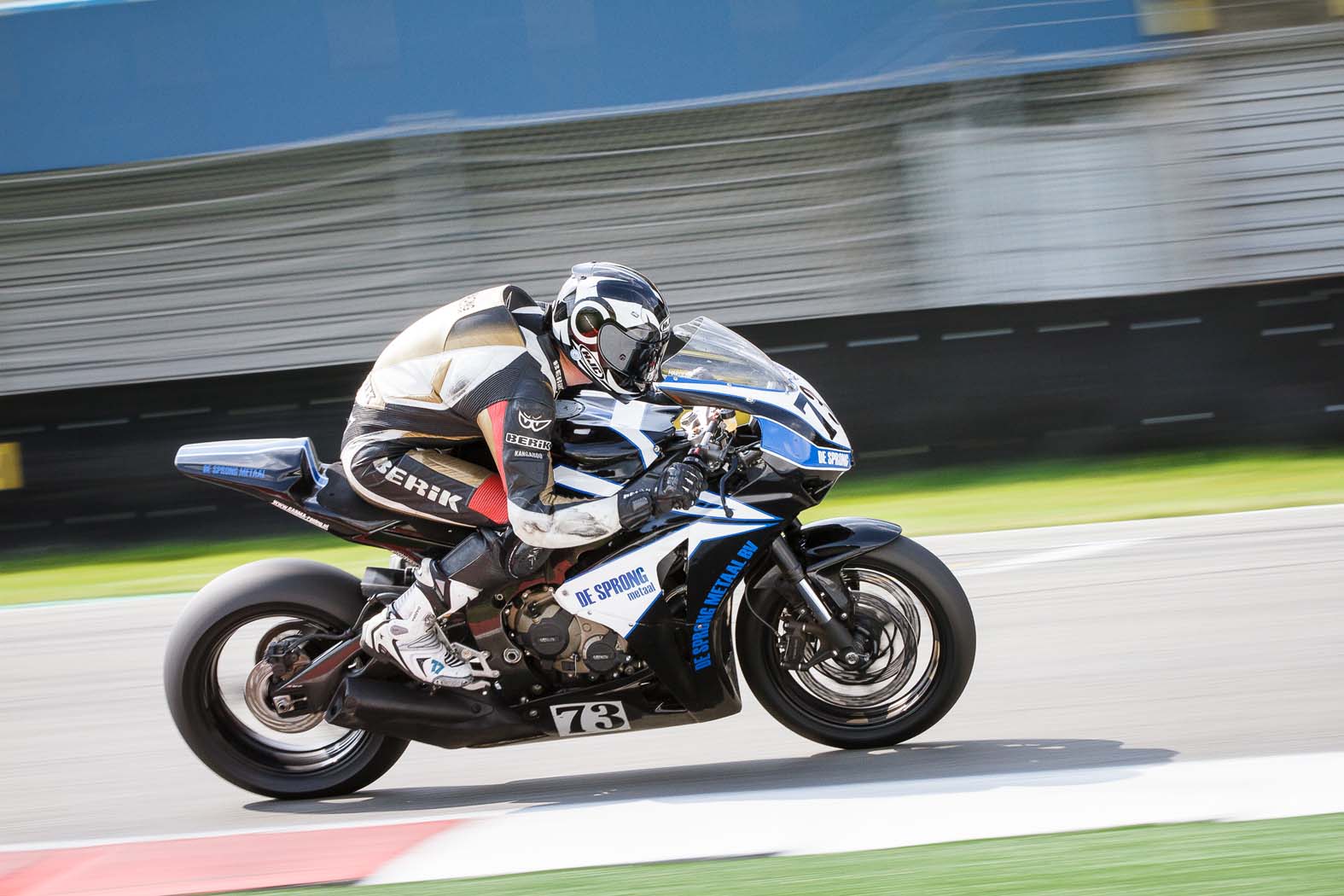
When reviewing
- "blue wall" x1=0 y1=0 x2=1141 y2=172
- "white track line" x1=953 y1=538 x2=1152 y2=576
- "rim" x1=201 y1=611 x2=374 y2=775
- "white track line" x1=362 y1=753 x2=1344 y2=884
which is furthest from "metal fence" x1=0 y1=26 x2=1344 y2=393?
"white track line" x1=362 y1=753 x2=1344 y2=884

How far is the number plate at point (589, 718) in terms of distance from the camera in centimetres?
479

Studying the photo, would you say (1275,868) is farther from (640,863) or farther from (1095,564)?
(1095,564)

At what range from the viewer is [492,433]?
4.57 meters

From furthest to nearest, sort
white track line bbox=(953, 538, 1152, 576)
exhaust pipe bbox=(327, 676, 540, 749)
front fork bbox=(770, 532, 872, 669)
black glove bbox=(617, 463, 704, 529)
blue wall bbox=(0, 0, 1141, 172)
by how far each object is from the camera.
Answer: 1. blue wall bbox=(0, 0, 1141, 172)
2. white track line bbox=(953, 538, 1152, 576)
3. exhaust pipe bbox=(327, 676, 540, 749)
4. front fork bbox=(770, 532, 872, 669)
5. black glove bbox=(617, 463, 704, 529)

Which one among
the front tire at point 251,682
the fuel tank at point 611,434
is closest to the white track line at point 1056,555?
the fuel tank at point 611,434

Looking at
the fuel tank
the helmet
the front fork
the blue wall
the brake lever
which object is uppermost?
the blue wall

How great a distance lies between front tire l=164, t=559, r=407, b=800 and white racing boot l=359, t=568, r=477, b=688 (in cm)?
23

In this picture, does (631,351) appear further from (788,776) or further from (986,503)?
(986,503)

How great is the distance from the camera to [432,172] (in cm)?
1105

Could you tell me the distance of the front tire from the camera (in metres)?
4.94

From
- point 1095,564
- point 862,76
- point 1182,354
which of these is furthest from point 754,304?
point 1095,564

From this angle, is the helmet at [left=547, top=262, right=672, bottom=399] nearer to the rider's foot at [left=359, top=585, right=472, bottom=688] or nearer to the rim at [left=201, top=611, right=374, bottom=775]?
the rider's foot at [left=359, top=585, right=472, bottom=688]

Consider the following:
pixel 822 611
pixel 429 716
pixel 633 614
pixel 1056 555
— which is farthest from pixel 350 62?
pixel 822 611

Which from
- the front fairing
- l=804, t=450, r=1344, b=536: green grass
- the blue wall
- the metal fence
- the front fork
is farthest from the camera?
the blue wall
